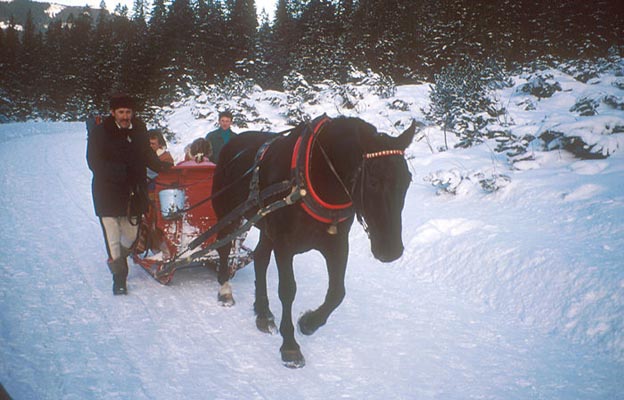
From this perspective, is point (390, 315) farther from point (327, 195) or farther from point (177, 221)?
point (177, 221)

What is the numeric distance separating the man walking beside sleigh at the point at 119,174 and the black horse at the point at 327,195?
1405 millimetres

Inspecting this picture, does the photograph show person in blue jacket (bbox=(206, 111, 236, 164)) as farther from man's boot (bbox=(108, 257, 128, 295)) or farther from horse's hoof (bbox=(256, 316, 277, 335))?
horse's hoof (bbox=(256, 316, 277, 335))

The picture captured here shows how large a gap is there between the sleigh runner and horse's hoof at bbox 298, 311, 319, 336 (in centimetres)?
148

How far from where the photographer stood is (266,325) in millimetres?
3605

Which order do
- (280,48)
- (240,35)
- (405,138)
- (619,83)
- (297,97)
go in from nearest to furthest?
1. (405,138)
2. (619,83)
3. (297,97)
4. (240,35)
5. (280,48)

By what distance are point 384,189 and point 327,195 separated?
0.58 meters

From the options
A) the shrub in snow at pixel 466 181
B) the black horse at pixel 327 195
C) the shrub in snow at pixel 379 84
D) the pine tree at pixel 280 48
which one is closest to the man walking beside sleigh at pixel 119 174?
the black horse at pixel 327 195

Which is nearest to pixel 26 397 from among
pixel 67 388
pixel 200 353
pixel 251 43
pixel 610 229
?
pixel 67 388

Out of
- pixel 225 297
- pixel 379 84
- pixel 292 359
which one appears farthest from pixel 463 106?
pixel 292 359

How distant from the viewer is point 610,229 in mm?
4305

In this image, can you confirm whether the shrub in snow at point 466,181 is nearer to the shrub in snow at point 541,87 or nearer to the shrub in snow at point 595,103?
the shrub in snow at point 595,103

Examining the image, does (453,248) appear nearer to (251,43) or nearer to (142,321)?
(142,321)

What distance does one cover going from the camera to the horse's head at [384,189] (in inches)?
94.0

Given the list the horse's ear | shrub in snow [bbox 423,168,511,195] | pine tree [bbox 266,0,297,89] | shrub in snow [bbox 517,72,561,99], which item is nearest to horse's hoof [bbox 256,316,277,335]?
the horse's ear
